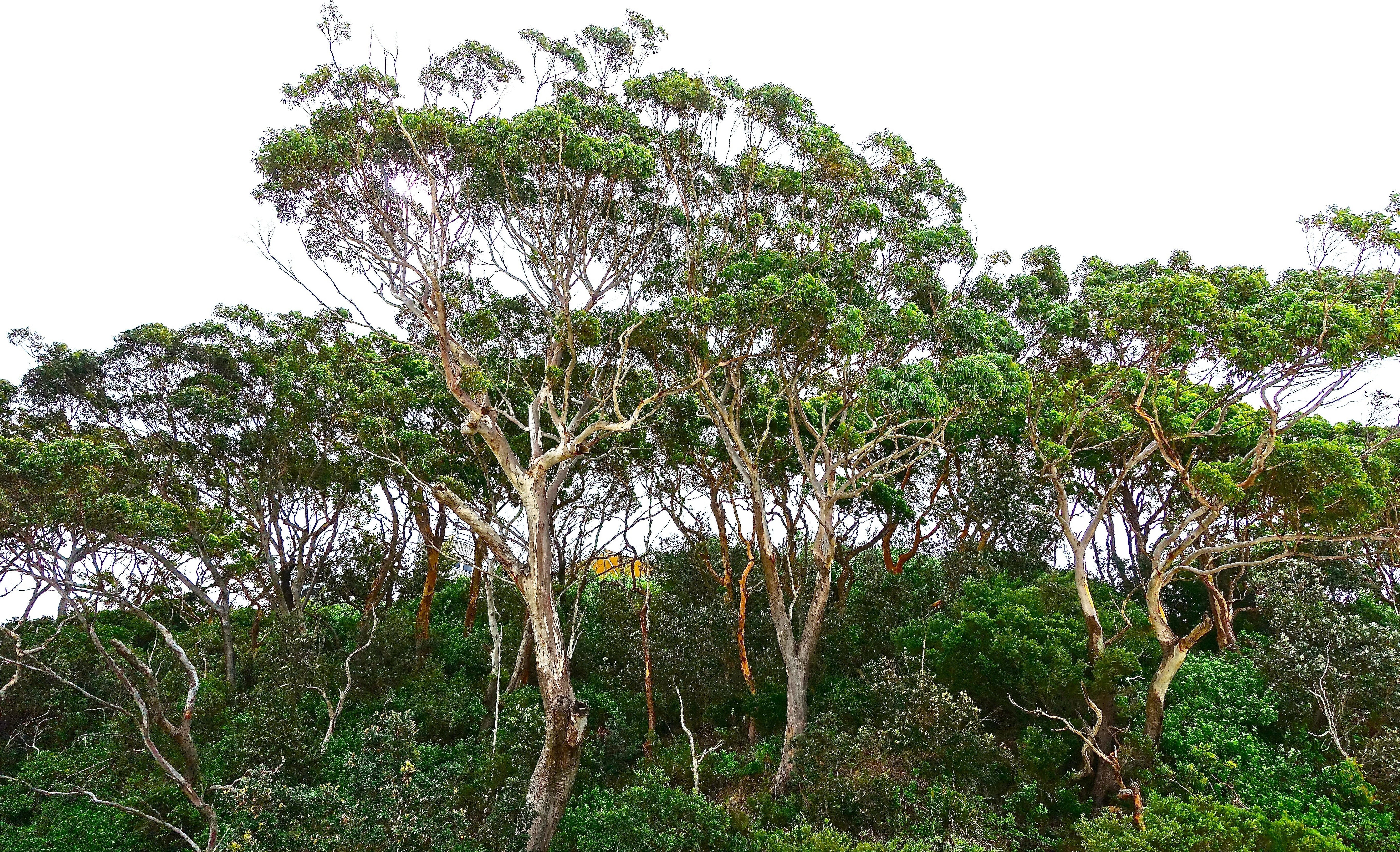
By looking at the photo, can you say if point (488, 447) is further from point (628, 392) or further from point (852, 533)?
point (852, 533)

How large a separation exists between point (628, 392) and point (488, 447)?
13.7 ft

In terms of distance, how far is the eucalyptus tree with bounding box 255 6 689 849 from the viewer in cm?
1131

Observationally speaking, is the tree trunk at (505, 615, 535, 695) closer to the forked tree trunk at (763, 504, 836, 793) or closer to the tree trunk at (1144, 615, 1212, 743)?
the forked tree trunk at (763, 504, 836, 793)

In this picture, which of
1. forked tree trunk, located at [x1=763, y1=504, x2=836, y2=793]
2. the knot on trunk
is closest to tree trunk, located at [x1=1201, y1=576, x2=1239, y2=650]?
forked tree trunk, located at [x1=763, y1=504, x2=836, y2=793]

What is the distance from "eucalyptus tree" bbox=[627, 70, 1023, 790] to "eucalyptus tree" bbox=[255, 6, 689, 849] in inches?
38.6

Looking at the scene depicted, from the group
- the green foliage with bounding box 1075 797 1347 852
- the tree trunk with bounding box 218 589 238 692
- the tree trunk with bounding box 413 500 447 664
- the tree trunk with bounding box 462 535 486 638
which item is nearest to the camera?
the green foliage with bounding box 1075 797 1347 852

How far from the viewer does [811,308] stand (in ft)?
39.7

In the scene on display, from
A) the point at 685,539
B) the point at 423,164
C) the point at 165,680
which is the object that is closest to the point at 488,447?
the point at 685,539

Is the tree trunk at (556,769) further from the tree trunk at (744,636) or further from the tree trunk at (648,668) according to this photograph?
the tree trunk at (744,636)

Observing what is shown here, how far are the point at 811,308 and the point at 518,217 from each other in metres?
5.47

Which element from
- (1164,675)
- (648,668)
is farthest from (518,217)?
(1164,675)

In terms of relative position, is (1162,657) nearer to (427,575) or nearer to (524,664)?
(524,664)

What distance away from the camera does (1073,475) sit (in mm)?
16766

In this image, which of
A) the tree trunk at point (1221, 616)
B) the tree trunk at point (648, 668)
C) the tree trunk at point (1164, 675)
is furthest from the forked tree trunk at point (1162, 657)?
the tree trunk at point (648, 668)
